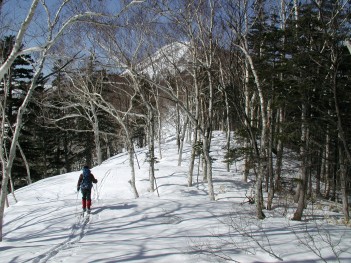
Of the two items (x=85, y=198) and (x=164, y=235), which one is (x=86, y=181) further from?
(x=164, y=235)

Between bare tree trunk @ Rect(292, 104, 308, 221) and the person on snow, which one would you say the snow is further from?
bare tree trunk @ Rect(292, 104, 308, 221)

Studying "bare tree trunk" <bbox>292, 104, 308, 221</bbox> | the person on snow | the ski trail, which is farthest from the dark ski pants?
"bare tree trunk" <bbox>292, 104, 308, 221</bbox>

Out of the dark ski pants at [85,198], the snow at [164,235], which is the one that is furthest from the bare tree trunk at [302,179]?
the dark ski pants at [85,198]

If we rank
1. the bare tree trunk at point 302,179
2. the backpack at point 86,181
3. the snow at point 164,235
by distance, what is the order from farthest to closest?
the backpack at point 86,181
the bare tree trunk at point 302,179
the snow at point 164,235

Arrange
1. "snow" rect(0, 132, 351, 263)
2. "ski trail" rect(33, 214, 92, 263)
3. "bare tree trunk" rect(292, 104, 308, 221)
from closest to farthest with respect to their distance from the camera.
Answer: "snow" rect(0, 132, 351, 263) → "ski trail" rect(33, 214, 92, 263) → "bare tree trunk" rect(292, 104, 308, 221)

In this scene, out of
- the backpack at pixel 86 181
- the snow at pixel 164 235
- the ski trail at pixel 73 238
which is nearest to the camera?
the snow at pixel 164 235

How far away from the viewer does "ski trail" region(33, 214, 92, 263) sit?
241 inches

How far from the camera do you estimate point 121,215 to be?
984 centimetres

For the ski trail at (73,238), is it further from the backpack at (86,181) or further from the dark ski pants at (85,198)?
the backpack at (86,181)

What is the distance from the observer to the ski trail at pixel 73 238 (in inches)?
241

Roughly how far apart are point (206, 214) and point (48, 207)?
649cm

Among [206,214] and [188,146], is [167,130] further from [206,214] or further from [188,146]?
[206,214]

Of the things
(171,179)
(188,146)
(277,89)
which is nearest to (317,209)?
(277,89)

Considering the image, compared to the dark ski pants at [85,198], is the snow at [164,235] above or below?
below
